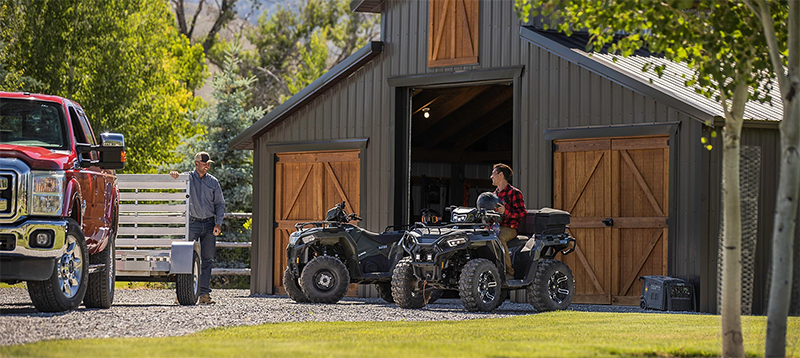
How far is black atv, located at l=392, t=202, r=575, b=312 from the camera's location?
12.6 m

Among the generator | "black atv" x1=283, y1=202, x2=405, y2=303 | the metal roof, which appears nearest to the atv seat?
"black atv" x1=283, y1=202, x2=405, y2=303

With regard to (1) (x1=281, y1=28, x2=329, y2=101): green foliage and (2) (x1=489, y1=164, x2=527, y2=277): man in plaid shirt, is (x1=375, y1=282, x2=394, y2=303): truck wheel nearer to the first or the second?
(2) (x1=489, y1=164, x2=527, y2=277): man in plaid shirt

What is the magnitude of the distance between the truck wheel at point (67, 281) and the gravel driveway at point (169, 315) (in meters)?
0.12

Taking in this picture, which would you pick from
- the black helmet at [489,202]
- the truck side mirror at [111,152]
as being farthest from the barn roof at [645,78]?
the truck side mirror at [111,152]

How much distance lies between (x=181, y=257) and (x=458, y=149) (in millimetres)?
12607

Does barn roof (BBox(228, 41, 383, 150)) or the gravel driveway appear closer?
the gravel driveway

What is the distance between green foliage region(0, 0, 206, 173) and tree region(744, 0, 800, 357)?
25.2m

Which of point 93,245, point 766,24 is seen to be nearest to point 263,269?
point 93,245

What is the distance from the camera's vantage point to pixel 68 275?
10367 mm

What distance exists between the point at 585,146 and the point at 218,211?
506cm

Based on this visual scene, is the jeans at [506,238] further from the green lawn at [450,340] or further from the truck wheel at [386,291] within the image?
the truck wheel at [386,291]

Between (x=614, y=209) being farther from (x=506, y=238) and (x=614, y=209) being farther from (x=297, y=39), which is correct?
(x=297, y=39)

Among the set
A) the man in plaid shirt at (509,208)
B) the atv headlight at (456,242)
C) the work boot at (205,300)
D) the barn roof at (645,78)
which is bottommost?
the work boot at (205,300)

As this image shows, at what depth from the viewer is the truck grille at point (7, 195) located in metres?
9.73
